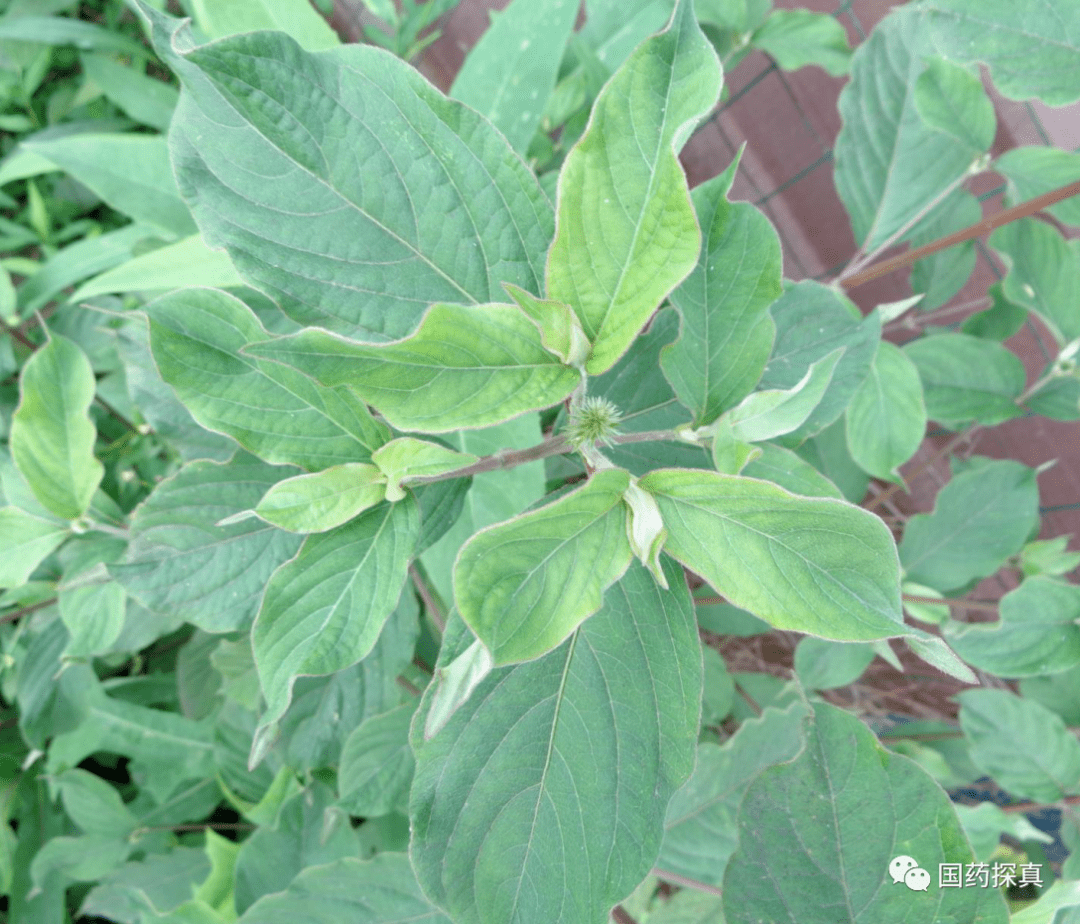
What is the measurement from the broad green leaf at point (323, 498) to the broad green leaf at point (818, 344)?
305 mm

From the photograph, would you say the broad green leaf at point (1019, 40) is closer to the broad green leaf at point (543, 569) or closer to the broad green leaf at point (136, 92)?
the broad green leaf at point (543, 569)

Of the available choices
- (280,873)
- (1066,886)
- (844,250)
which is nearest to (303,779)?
(280,873)

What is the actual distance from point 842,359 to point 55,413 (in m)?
0.76

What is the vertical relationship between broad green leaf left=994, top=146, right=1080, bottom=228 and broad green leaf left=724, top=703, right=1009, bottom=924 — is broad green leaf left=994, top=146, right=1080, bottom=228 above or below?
above

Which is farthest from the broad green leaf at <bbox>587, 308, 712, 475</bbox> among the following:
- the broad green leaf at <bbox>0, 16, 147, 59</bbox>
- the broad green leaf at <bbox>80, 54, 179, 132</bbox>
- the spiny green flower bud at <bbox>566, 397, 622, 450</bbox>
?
the broad green leaf at <bbox>0, 16, 147, 59</bbox>

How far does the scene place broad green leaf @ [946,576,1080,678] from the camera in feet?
2.62

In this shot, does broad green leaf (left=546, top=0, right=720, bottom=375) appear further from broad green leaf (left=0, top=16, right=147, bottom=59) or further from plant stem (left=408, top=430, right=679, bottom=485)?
broad green leaf (left=0, top=16, right=147, bottom=59)

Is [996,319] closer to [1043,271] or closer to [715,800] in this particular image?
[1043,271]

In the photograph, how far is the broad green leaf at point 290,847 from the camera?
80cm

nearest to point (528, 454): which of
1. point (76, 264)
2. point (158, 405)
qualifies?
point (158, 405)

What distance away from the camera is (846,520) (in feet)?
1.12

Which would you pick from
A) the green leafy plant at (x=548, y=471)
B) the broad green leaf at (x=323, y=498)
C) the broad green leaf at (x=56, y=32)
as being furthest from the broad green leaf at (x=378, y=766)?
the broad green leaf at (x=56, y=32)

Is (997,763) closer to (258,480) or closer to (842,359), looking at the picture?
(842,359)

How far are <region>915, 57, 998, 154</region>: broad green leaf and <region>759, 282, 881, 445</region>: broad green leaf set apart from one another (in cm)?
37
